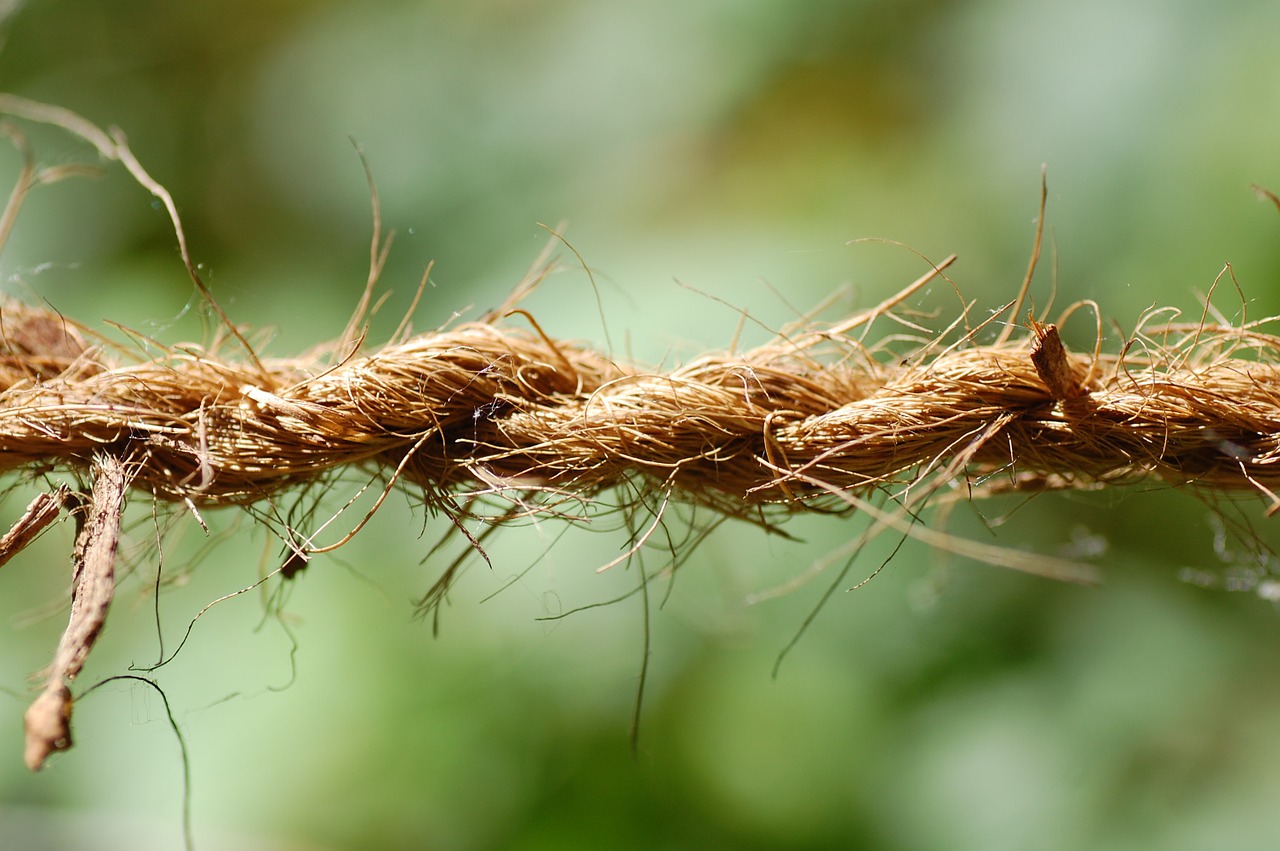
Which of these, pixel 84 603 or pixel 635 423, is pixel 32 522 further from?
pixel 635 423

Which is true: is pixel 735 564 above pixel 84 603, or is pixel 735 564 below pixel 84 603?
below

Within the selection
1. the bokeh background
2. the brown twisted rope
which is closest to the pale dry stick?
the brown twisted rope

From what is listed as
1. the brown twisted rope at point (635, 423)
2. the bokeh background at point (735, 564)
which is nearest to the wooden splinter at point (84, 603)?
the brown twisted rope at point (635, 423)

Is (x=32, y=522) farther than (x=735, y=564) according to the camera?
No

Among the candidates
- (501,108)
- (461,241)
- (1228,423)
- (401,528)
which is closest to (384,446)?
(1228,423)

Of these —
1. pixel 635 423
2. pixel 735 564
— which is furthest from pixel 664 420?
pixel 735 564

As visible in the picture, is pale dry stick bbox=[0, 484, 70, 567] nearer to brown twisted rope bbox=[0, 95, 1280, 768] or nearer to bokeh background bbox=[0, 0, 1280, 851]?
brown twisted rope bbox=[0, 95, 1280, 768]

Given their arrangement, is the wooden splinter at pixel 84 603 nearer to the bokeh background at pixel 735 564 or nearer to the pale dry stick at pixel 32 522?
the pale dry stick at pixel 32 522

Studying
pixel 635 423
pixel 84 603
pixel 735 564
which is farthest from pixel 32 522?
pixel 735 564
